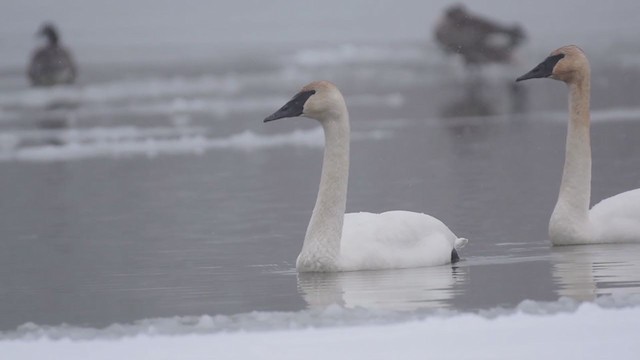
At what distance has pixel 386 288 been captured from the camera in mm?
7758

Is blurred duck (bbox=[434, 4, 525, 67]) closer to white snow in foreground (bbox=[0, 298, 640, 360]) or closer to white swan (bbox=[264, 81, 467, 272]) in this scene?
white swan (bbox=[264, 81, 467, 272])

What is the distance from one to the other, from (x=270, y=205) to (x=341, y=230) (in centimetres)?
329

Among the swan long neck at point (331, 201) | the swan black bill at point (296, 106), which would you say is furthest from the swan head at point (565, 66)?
the swan black bill at point (296, 106)

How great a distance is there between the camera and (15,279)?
873 centimetres

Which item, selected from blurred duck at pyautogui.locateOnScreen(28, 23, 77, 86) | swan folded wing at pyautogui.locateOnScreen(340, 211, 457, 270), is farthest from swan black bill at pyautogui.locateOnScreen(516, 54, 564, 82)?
blurred duck at pyautogui.locateOnScreen(28, 23, 77, 86)

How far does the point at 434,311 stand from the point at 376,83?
24.9 m

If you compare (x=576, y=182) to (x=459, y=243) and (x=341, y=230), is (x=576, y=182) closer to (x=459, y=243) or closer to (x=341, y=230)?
(x=459, y=243)

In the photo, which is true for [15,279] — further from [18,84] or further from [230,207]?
[18,84]

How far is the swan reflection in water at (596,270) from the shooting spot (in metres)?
7.30

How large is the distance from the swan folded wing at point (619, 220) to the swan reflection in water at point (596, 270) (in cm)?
8

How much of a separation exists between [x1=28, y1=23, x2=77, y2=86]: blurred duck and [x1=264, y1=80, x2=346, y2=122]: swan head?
2504 cm

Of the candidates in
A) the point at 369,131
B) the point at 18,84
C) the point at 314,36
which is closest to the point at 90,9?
the point at 314,36

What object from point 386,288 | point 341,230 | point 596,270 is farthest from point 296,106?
point 596,270

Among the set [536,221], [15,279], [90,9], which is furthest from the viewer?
[90,9]
